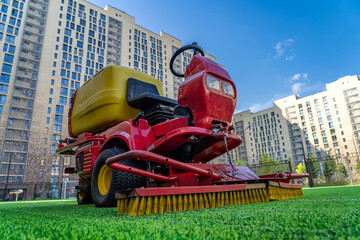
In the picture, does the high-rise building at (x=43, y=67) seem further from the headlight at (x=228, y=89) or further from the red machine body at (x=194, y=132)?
the headlight at (x=228, y=89)

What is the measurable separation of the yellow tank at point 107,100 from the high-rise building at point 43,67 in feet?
141

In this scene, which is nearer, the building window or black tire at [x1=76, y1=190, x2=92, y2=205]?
black tire at [x1=76, y1=190, x2=92, y2=205]

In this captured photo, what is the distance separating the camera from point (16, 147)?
4181cm

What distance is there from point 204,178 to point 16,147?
164 ft

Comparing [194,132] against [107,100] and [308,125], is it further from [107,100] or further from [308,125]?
[308,125]

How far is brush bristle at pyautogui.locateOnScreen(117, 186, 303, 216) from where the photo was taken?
2182 mm

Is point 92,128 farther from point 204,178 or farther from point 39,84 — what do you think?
point 39,84

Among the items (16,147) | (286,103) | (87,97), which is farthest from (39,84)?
(286,103)

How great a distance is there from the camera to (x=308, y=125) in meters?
76.9

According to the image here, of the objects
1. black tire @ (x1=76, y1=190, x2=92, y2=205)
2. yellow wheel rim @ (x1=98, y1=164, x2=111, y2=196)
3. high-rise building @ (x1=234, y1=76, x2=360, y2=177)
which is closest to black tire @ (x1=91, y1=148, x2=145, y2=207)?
yellow wheel rim @ (x1=98, y1=164, x2=111, y2=196)

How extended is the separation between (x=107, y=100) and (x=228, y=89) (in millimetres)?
2483

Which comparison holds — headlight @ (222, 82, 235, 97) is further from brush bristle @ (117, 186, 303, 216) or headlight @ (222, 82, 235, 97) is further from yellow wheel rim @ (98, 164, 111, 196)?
yellow wheel rim @ (98, 164, 111, 196)

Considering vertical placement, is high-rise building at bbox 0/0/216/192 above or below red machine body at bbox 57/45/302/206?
above

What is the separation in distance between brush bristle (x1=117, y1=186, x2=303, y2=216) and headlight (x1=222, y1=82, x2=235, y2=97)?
1607 mm
